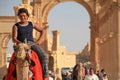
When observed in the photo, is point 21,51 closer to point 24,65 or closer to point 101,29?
point 24,65

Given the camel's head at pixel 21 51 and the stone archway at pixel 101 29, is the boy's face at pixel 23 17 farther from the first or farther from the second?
the stone archway at pixel 101 29

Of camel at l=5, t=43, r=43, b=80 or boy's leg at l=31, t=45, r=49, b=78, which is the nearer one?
camel at l=5, t=43, r=43, b=80

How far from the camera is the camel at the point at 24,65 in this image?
6.48 metres

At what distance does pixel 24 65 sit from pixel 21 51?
0.64 feet

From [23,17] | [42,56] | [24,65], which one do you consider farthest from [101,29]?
[24,65]

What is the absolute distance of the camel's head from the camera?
21.2ft

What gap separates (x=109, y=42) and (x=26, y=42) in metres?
26.3

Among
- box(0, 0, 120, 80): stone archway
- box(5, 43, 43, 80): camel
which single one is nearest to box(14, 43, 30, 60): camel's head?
box(5, 43, 43, 80): camel

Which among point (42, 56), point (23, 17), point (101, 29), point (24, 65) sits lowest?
point (24, 65)

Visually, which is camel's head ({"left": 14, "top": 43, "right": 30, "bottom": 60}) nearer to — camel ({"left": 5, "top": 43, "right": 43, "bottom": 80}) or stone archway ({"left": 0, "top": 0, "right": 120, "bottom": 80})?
camel ({"left": 5, "top": 43, "right": 43, "bottom": 80})

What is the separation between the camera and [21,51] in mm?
6473

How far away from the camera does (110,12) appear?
3278 centimetres

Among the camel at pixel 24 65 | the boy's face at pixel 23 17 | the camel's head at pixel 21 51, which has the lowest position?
the camel at pixel 24 65

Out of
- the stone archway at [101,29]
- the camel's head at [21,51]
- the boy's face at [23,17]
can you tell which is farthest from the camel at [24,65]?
the stone archway at [101,29]
